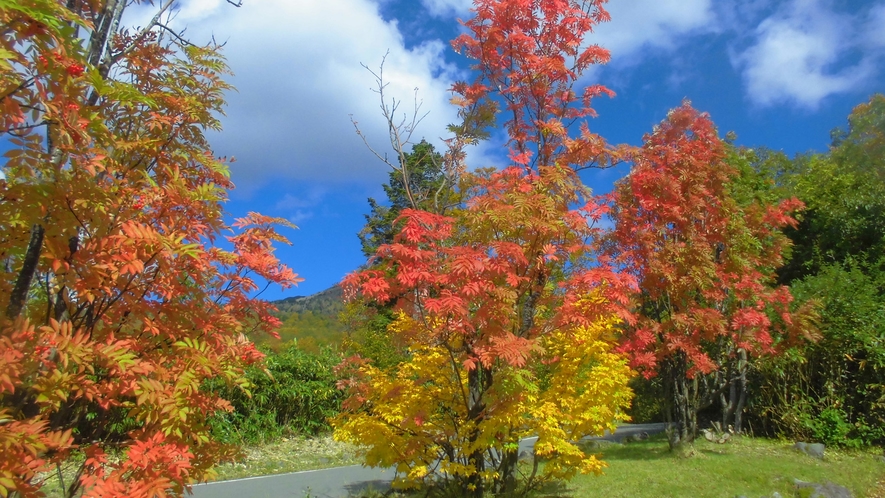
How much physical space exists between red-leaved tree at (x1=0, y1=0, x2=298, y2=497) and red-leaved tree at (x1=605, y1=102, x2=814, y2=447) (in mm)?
6937

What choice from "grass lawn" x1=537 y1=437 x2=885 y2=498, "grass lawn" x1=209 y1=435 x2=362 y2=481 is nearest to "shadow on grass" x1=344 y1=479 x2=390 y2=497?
"grass lawn" x1=209 y1=435 x2=362 y2=481

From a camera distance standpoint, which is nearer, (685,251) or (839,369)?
(685,251)

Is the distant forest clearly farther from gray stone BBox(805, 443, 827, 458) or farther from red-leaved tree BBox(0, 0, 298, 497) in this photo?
red-leaved tree BBox(0, 0, 298, 497)

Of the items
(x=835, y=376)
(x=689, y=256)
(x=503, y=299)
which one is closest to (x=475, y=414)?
(x=503, y=299)

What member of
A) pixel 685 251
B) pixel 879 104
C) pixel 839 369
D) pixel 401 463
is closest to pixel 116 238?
pixel 401 463

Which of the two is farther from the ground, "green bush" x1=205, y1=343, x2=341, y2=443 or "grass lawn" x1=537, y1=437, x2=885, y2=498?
"green bush" x1=205, y1=343, x2=341, y2=443

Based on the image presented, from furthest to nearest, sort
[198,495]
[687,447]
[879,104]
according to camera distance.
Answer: [879,104] → [687,447] → [198,495]

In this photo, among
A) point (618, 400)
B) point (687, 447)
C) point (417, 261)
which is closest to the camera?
point (417, 261)

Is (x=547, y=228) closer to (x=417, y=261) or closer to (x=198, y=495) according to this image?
(x=417, y=261)

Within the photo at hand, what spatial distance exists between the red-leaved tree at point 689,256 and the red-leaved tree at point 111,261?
694 centimetres

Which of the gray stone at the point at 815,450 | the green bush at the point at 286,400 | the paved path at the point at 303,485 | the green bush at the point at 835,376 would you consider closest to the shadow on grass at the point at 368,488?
the paved path at the point at 303,485

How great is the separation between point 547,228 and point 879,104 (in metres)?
10.4

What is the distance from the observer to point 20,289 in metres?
2.44

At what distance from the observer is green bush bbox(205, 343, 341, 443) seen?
1238cm
